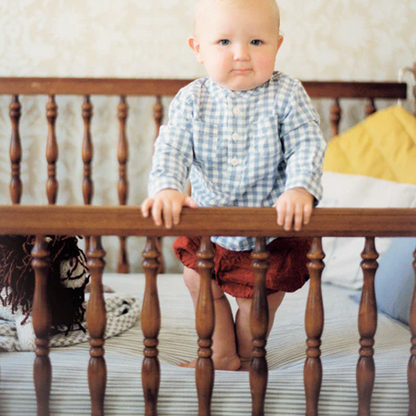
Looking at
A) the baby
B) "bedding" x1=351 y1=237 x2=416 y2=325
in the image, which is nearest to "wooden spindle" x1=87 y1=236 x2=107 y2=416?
the baby

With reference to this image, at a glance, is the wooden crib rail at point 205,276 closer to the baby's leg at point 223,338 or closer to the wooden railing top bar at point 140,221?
the wooden railing top bar at point 140,221

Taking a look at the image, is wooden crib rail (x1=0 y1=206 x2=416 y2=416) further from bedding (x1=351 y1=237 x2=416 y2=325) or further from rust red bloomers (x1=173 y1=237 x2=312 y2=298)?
bedding (x1=351 y1=237 x2=416 y2=325)

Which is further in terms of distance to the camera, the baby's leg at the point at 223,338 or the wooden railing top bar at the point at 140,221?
the baby's leg at the point at 223,338

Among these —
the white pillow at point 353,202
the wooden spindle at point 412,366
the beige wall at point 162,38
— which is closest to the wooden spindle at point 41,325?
the wooden spindle at point 412,366

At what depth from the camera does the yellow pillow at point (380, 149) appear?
1.56m

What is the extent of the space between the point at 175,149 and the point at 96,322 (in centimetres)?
31

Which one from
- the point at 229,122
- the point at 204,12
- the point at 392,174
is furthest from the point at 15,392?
the point at 392,174

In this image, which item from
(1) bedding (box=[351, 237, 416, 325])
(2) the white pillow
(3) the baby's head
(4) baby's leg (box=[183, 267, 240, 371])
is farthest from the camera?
(2) the white pillow

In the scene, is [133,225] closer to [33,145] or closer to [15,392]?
[15,392]

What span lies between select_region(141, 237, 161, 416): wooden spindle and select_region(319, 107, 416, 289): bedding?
2.51ft

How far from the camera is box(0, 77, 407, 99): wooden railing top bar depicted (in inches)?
68.4

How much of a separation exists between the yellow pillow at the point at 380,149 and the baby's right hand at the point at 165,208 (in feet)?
2.84

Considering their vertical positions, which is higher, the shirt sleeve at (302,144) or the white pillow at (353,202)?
the shirt sleeve at (302,144)

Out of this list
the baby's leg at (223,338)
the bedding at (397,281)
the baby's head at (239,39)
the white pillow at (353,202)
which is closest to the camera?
the baby's head at (239,39)
